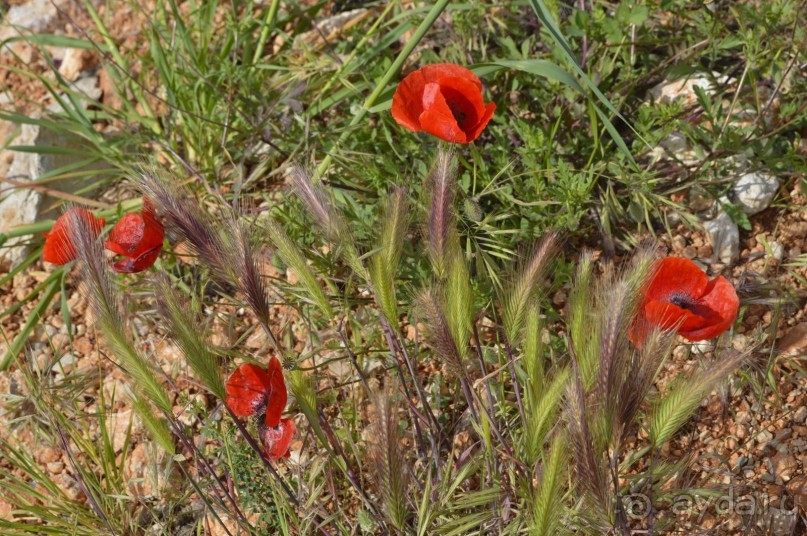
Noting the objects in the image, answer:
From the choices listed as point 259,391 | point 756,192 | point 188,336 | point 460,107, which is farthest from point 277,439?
point 756,192

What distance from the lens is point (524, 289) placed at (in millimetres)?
1586

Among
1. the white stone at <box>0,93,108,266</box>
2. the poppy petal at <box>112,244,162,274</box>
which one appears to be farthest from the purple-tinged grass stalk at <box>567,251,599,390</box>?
the white stone at <box>0,93,108,266</box>

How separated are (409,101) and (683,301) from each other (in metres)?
0.73

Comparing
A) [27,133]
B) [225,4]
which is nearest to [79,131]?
[27,133]

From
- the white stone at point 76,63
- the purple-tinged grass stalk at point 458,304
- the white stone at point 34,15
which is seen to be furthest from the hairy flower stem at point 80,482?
the white stone at point 34,15

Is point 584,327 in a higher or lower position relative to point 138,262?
lower

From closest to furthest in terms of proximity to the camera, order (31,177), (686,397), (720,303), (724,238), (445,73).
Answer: (686,397), (720,303), (445,73), (724,238), (31,177)

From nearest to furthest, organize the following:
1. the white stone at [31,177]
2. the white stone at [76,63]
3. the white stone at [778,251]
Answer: the white stone at [778,251]
the white stone at [31,177]
the white stone at [76,63]

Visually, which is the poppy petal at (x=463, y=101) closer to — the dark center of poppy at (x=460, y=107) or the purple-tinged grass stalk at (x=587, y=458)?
the dark center of poppy at (x=460, y=107)

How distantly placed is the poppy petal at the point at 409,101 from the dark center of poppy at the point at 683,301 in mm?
650

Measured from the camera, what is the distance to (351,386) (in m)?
2.16

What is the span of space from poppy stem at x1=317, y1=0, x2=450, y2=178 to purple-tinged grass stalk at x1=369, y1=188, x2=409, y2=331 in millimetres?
343

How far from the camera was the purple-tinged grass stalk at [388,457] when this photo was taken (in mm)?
1440

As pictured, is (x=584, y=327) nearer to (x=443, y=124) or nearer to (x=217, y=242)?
(x=443, y=124)
